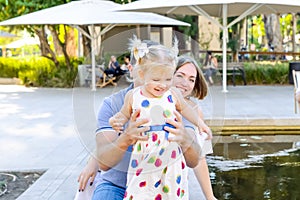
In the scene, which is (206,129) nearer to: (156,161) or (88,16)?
(156,161)

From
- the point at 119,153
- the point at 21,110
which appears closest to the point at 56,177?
the point at 119,153

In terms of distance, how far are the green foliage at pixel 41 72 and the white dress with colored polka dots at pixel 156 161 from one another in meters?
12.4

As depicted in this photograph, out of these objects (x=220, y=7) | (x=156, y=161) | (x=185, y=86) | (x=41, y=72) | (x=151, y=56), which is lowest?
(x=41, y=72)

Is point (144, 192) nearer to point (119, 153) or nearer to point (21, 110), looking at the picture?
point (119, 153)

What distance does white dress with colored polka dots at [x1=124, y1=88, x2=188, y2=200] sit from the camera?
200cm

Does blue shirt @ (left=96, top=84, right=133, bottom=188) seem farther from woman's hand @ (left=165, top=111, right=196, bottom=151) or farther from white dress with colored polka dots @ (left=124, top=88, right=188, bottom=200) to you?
woman's hand @ (left=165, top=111, right=196, bottom=151)

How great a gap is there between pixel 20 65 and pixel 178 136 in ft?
53.9

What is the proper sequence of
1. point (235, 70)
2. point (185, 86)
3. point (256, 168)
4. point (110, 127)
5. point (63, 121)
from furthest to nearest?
point (235, 70), point (63, 121), point (256, 168), point (185, 86), point (110, 127)

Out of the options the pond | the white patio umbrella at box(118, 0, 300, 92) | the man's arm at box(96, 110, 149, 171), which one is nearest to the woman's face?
the man's arm at box(96, 110, 149, 171)

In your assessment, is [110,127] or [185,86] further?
[185,86]

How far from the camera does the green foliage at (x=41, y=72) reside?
15.4 m

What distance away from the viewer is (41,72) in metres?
15.9

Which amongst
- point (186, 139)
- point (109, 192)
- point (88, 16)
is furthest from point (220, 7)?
point (186, 139)

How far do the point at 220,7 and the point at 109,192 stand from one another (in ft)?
37.1
